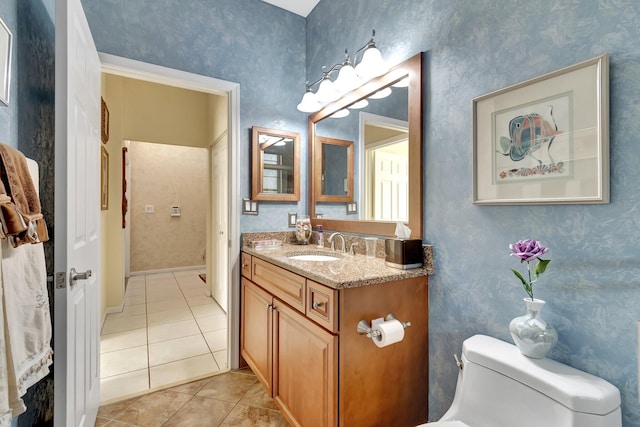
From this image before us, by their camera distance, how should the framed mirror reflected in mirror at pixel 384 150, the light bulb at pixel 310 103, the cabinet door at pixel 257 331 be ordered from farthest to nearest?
the light bulb at pixel 310 103 → the cabinet door at pixel 257 331 → the framed mirror reflected in mirror at pixel 384 150

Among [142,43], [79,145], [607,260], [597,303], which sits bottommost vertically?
[597,303]

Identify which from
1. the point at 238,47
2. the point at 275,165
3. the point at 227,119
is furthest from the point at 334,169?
the point at 238,47

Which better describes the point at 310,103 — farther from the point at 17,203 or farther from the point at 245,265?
the point at 17,203

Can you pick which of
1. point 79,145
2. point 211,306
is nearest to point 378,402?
point 79,145

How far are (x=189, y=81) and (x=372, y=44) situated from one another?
1297 millimetres

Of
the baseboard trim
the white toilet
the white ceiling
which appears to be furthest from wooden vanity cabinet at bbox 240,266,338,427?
the baseboard trim

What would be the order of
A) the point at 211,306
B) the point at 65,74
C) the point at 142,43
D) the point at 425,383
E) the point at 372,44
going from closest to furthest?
the point at 65,74 → the point at 425,383 → the point at 372,44 → the point at 142,43 → the point at 211,306

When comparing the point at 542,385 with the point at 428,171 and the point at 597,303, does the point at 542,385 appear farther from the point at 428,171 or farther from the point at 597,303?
the point at 428,171

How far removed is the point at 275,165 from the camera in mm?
2443

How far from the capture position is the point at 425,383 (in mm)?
1516

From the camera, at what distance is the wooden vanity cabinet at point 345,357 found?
125 cm

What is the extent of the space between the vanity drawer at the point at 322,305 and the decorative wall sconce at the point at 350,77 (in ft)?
3.94

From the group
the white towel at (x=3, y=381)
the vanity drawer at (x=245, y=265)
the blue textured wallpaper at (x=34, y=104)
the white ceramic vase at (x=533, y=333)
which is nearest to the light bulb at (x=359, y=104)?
the vanity drawer at (x=245, y=265)

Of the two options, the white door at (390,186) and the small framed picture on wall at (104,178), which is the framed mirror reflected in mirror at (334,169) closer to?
the white door at (390,186)
